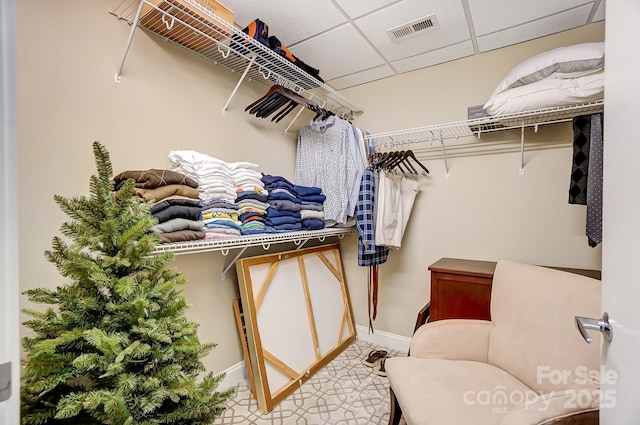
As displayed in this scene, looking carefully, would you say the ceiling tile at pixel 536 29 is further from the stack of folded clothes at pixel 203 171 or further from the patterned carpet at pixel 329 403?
the patterned carpet at pixel 329 403

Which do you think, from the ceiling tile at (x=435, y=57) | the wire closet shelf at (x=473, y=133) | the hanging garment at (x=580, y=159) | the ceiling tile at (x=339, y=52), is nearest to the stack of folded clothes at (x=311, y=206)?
the wire closet shelf at (x=473, y=133)

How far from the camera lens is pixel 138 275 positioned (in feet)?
3.13

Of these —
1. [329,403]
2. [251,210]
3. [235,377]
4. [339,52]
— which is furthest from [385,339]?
[339,52]

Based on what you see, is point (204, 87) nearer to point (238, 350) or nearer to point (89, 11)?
point (89, 11)

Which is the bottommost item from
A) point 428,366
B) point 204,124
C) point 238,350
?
point 238,350

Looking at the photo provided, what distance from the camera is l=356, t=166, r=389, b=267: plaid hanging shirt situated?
6.89 ft

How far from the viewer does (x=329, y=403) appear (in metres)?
1.76

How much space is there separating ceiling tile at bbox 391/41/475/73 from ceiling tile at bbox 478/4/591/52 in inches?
3.7

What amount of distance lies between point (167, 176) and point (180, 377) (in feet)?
2.80

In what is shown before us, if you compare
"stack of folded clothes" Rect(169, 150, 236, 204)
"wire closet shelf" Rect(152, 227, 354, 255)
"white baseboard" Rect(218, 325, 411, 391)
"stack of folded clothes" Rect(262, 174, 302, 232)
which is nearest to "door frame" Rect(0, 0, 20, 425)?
"wire closet shelf" Rect(152, 227, 354, 255)

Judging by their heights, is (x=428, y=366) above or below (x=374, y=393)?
above

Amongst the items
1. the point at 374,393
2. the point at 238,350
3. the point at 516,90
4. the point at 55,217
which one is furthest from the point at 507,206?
the point at 55,217

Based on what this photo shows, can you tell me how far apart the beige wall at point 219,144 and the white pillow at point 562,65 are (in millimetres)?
441

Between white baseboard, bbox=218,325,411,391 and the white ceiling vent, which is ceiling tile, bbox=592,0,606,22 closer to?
the white ceiling vent
